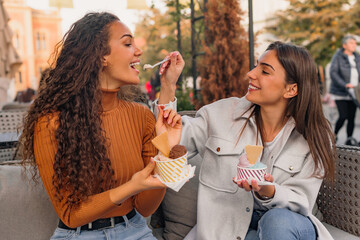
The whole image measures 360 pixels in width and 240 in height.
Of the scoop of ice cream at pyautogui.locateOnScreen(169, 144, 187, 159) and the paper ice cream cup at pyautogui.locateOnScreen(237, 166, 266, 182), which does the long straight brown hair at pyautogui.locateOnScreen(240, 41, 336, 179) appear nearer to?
the paper ice cream cup at pyautogui.locateOnScreen(237, 166, 266, 182)

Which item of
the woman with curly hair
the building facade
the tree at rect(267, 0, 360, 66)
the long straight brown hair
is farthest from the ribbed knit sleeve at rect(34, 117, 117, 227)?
the building facade

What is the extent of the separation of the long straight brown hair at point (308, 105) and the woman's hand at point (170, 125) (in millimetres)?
693

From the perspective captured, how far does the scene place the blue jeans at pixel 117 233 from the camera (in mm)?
1729

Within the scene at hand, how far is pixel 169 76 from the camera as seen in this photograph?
2023 mm

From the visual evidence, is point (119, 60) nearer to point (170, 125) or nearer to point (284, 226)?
point (170, 125)

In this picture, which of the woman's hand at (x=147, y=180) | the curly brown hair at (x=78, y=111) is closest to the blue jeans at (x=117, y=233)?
the curly brown hair at (x=78, y=111)

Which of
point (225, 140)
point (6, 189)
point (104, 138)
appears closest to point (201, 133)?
point (225, 140)

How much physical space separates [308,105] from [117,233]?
3.94 feet

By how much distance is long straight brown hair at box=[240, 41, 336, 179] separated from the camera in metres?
2.04

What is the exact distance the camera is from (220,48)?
4.59 m

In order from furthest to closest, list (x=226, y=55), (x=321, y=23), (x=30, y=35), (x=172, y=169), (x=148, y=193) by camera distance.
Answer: (x=30, y=35), (x=321, y=23), (x=226, y=55), (x=148, y=193), (x=172, y=169)

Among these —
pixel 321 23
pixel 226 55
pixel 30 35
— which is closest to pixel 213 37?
pixel 226 55

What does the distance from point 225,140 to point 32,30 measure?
45692 mm

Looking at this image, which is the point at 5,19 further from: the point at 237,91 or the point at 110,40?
the point at 110,40
